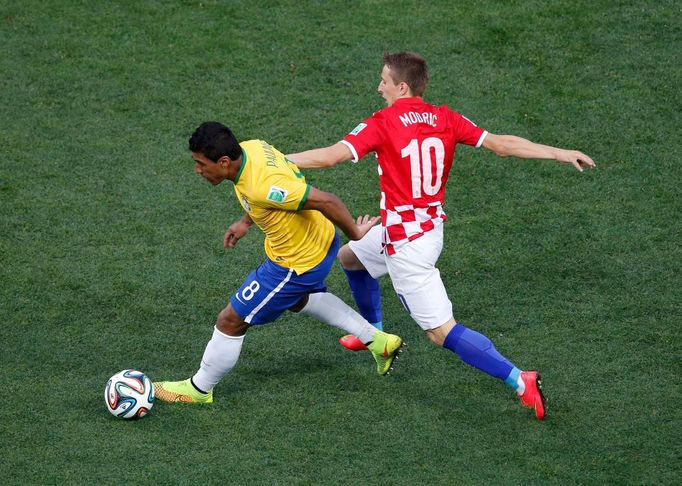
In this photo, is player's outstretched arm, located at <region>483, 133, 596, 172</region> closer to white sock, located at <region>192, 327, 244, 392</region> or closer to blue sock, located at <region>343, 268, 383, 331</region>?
blue sock, located at <region>343, 268, 383, 331</region>

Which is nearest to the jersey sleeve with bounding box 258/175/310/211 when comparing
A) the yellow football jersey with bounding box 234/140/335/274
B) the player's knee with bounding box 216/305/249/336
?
the yellow football jersey with bounding box 234/140/335/274

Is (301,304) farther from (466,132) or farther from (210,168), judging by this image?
(466,132)

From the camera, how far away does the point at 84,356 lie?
764 cm

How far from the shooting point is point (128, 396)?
6.84m

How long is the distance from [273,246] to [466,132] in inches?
55.3

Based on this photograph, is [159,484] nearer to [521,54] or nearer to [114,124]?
[114,124]

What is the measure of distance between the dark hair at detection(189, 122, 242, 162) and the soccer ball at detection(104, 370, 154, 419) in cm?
154

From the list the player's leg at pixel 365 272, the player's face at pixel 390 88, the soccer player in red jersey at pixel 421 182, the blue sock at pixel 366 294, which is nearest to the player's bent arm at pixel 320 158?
the soccer player in red jersey at pixel 421 182

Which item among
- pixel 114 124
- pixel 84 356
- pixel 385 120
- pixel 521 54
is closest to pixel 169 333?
pixel 84 356

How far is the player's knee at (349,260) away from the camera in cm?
754

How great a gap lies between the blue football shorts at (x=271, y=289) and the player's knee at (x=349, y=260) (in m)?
0.55

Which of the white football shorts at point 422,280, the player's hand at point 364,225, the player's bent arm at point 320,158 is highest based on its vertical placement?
the player's bent arm at point 320,158

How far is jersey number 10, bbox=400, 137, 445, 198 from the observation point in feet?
22.0

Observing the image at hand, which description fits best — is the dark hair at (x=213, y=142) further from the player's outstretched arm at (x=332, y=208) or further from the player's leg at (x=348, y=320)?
the player's leg at (x=348, y=320)
